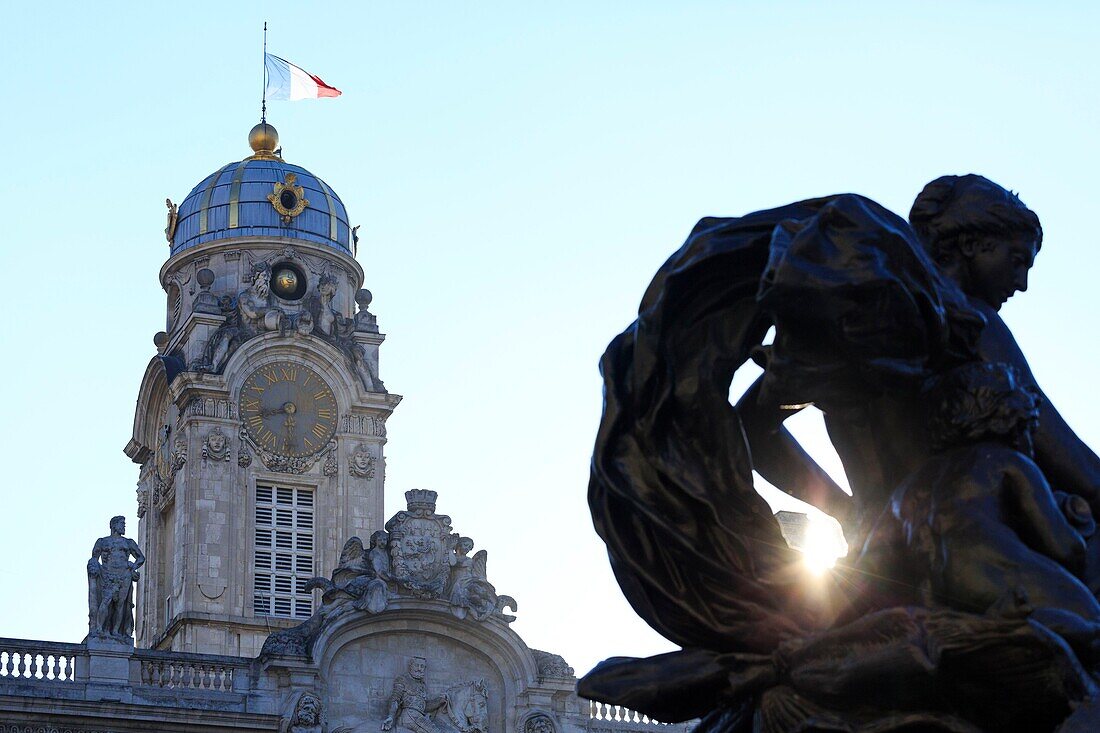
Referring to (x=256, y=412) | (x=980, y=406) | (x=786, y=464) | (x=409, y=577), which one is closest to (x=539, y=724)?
(x=409, y=577)

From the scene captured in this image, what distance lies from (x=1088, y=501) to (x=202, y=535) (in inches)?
1624

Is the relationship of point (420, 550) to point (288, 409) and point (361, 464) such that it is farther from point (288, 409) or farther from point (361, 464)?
point (288, 409)

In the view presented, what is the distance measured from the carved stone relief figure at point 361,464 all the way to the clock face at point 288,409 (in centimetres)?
67

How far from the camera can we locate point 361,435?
47906 millimetres

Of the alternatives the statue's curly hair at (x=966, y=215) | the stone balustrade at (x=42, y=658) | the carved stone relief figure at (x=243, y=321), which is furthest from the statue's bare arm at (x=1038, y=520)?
the carved stone relief figure at (x=243, y=321)

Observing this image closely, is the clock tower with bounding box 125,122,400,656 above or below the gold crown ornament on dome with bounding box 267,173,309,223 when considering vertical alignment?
below

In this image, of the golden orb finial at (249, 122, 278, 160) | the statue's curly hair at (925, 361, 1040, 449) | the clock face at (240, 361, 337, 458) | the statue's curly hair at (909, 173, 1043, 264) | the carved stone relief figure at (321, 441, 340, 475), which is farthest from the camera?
the golden orb finial at (249, 122, 278, 160)

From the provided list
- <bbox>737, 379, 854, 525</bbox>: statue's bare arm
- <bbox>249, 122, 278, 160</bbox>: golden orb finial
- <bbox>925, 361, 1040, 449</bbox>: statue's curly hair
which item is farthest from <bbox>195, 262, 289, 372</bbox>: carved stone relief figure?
<bbox>925, 361, 1040, 449</bbox>: statue's curly hair

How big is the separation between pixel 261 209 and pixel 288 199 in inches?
26.7

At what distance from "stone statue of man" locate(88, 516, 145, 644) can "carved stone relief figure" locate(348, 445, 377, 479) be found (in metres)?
11.0

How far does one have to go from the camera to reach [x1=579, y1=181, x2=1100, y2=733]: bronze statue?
5.29 meters

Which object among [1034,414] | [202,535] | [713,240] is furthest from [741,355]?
[202,535]

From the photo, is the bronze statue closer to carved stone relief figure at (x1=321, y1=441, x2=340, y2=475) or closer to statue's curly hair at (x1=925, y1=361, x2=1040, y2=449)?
statue's curly hair at (x1=925, y1=361, x2=1040, y2=449)

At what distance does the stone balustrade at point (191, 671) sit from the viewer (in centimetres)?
3675
